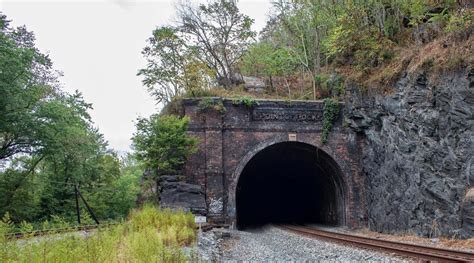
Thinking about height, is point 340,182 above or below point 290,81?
below

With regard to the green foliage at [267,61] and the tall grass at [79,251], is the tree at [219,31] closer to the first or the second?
the green foliage at [267,61]

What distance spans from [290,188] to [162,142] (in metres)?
15.0

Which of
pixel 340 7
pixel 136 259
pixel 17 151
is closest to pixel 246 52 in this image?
pixel 340 7

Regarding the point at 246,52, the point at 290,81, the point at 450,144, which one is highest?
the point at 246,52

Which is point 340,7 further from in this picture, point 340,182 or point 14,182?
point 14,182

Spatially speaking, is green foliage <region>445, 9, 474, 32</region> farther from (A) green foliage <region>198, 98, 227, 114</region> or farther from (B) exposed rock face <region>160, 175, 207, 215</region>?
(B) exposed rock face <region>160, 175, 207, 215</region>

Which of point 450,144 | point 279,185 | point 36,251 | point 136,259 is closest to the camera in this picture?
point 36,251

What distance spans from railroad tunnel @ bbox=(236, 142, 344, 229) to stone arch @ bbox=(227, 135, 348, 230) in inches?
2.4

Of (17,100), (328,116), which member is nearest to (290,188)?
(328,116)

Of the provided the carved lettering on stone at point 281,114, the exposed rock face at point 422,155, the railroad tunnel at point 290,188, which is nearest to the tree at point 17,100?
the carved lettering on stone at point 281,114

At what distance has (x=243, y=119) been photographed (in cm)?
1923

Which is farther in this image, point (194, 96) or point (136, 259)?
point (194, 96)

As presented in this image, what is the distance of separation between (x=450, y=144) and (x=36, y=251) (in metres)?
10.8

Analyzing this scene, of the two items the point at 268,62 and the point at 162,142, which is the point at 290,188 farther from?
the point at 162,142
